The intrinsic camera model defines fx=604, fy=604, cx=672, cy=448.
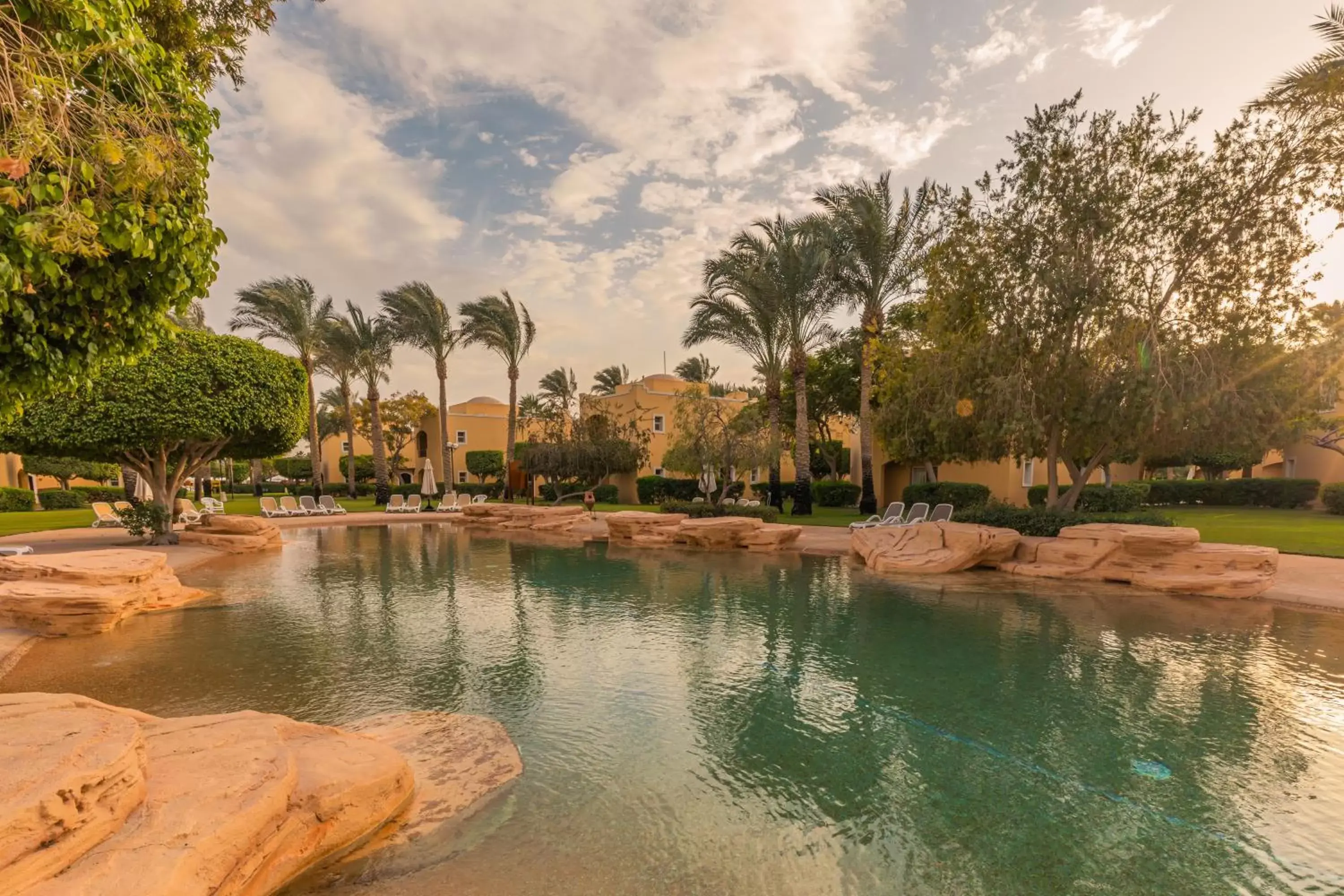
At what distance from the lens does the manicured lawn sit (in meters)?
13.9

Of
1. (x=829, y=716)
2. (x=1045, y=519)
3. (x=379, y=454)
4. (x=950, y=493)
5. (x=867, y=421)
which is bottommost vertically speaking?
(x=829, y=716)

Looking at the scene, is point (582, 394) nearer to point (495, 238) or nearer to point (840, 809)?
point (495, 238)

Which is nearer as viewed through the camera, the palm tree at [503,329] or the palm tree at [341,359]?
the palm tree at [341,359]

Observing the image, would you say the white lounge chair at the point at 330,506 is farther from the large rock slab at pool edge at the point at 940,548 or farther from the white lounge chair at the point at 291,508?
the large rock slab at pool edge at the point at 940,548

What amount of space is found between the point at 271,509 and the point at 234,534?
10.3 metres

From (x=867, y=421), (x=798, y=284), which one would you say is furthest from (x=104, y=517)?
(x=867, y=421)

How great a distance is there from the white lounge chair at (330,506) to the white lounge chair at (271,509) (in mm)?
1749

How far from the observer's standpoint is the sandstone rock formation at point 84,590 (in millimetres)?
7988

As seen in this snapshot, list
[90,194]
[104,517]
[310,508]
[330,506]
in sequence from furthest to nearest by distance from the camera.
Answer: [330,506]
[310,508]
[104,517]
[90,194]

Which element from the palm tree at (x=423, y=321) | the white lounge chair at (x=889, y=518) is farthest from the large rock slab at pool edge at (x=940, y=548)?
the palm tree at (x=423, y=321)

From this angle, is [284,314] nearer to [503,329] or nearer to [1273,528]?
[503,329]

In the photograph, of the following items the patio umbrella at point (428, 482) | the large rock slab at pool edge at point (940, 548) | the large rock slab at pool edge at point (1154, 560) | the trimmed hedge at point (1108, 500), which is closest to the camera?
the large rock slab at pool edge at point (1154, 560)

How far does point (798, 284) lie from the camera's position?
827 inches

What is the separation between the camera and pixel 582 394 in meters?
35.2
